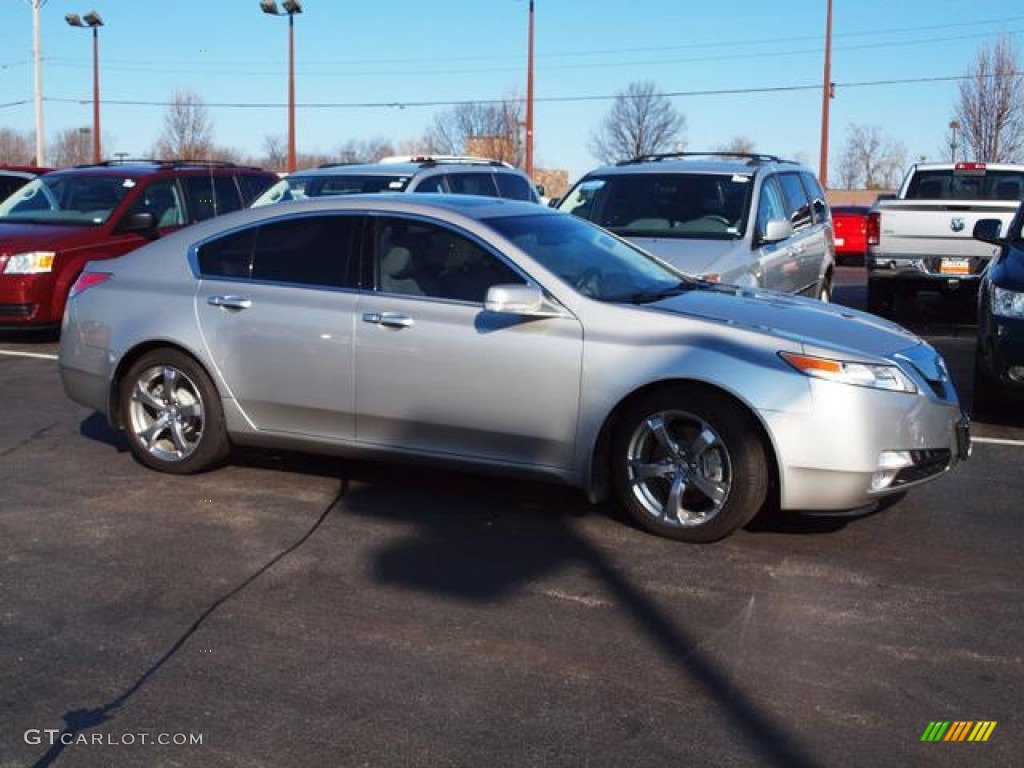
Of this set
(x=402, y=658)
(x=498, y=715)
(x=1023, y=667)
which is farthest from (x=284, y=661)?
(x=1023, y=667)

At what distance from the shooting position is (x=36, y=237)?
1221 cm

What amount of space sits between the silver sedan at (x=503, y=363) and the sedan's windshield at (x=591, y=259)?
2 cm

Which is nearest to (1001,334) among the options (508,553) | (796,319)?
(796,319)

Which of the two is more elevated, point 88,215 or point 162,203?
point 162,203

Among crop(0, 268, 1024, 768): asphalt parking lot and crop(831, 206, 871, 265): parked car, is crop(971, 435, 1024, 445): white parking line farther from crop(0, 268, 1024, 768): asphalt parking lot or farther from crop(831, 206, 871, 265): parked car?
crop(831, 206, 871, 265): parked car

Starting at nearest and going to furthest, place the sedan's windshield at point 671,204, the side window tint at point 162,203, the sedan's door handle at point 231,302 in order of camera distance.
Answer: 1. the sedan's door handle at point 231,302
2. the sedan's windshield at point 671,204
3. the side window tint at point 162,203

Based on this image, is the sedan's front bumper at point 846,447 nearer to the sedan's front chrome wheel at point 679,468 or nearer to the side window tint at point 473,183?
the sedan's front chrome wheel at point 679,468

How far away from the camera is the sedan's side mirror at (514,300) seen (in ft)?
18.9

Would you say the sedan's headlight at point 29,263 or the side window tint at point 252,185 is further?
the side window tint at point 252,185

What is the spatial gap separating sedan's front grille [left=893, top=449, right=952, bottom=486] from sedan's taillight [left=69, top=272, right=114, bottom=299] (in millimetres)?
4481

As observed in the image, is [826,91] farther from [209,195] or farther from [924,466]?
[924,466]

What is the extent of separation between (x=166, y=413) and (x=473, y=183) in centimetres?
752

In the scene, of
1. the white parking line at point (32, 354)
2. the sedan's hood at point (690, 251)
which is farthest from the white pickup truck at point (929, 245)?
the white parking line at point (32, 354)

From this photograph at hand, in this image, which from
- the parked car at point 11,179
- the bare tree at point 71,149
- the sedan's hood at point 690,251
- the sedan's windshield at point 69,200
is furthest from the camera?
the bare tree at point 71,149
